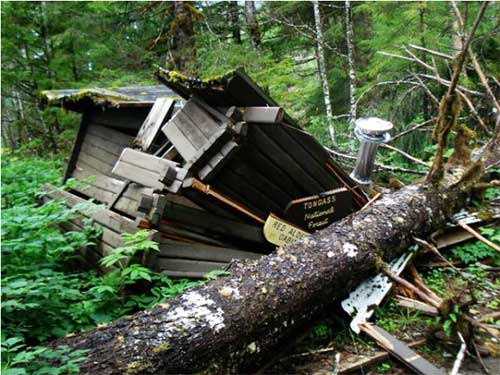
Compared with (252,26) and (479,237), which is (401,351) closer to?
(479,237)

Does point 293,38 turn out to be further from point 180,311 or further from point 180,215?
point 180,311

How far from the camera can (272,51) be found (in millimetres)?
13766

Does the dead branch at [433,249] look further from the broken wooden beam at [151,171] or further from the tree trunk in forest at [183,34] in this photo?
the tree trunk in forest at [183,34]

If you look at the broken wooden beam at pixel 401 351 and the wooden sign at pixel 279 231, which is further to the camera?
the wooden sign at pixel 279 231

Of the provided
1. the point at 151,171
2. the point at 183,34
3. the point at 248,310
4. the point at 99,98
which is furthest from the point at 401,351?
the point at 183,34

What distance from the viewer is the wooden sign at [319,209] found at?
5840mm

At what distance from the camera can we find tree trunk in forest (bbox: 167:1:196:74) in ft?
35.2

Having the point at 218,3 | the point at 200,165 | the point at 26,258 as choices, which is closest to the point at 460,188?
the point at 200,165

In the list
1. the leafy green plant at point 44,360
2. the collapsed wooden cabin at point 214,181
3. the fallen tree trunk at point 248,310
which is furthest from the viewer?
the collapsed wooden cabin at point 214,181

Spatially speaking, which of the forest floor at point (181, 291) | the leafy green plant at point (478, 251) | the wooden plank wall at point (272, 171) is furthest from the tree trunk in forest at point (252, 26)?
the forest floor at point (181, 291)

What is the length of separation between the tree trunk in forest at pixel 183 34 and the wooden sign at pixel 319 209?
5968 millimetres

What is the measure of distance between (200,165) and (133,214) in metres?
1.20

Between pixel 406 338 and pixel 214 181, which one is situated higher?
pixel 214 181

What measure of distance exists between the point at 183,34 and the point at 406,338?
9.29 metres
